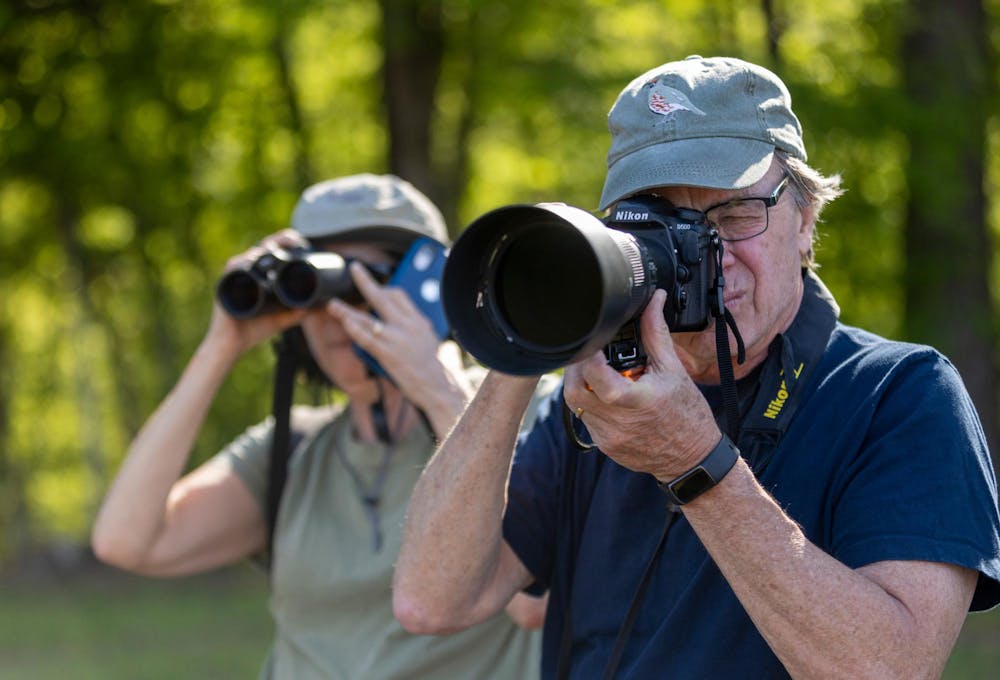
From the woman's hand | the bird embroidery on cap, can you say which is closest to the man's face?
the bird embroidery on cap

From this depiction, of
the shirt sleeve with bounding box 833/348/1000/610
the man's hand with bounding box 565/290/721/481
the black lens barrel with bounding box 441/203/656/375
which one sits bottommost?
the shirt sleeve with bounding box 833/348/1000/610

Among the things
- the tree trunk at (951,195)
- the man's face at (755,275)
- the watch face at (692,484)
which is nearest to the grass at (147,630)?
the tree trunk at (951,195)

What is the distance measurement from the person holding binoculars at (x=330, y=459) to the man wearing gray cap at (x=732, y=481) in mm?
567

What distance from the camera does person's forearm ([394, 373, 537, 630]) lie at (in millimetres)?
2002

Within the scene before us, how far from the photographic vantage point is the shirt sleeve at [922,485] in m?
1.65

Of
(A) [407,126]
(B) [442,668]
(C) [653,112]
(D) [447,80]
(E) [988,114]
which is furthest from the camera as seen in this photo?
(D) [447,80]

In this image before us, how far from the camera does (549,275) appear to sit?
1741 mm

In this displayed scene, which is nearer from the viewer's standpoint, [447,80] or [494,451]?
[494,451]

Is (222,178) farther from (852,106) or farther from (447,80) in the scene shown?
(852,106)

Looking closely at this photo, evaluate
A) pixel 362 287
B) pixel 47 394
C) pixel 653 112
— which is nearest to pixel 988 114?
pixel 362 287

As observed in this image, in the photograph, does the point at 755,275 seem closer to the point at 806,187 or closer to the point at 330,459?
the point at 806,187

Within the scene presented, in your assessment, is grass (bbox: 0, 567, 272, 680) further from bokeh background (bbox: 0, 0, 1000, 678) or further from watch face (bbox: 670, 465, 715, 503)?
watch face (bbox: 670, 465, 715, 503)

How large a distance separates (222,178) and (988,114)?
707 cm

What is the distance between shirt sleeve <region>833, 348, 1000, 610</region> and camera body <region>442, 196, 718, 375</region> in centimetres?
30
